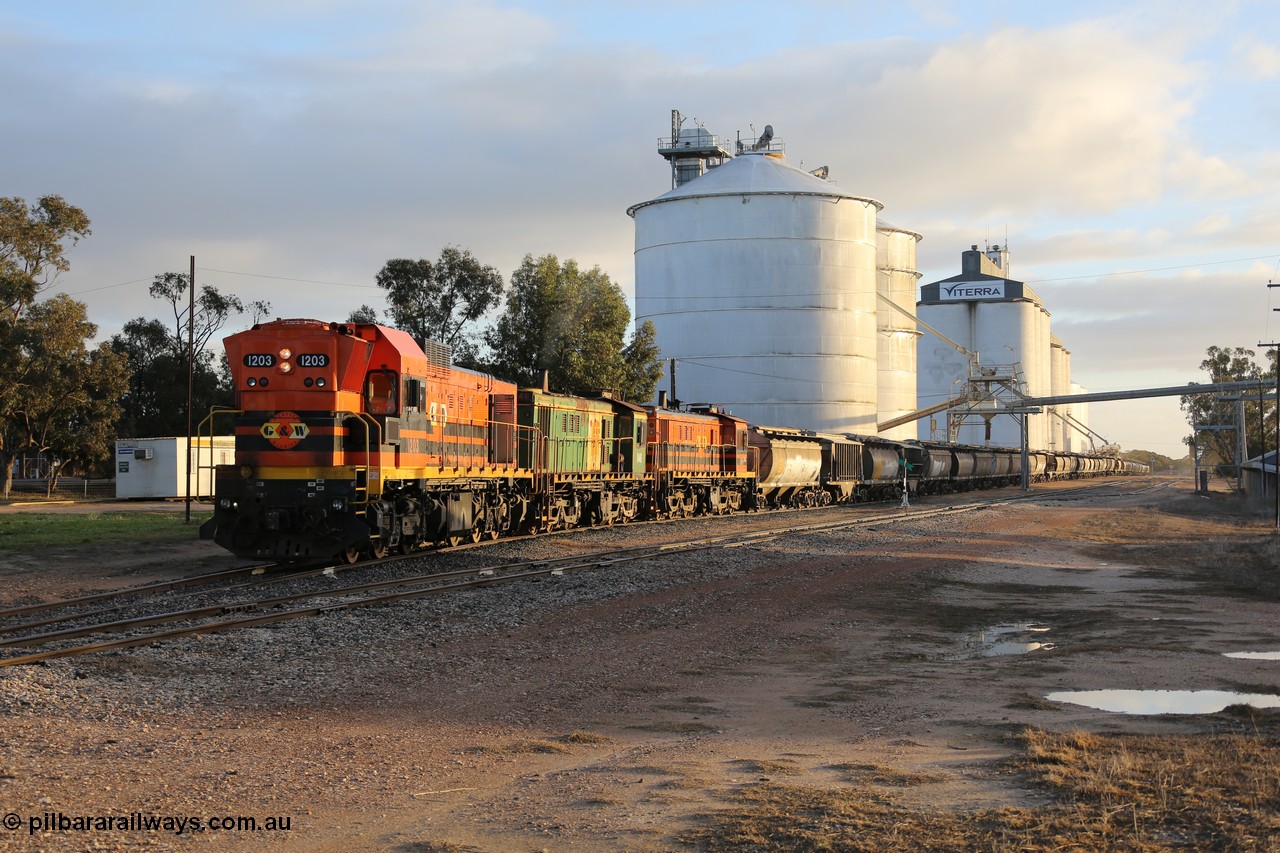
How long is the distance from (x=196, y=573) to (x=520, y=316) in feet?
137

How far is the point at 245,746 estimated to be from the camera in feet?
30.1

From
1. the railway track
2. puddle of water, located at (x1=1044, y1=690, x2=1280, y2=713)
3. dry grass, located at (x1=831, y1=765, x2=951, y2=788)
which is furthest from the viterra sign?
dry grass, located at (x1=831, y1=765, x2=951, y2=788)

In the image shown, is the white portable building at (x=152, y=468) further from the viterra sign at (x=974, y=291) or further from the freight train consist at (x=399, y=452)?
the viterra sign at (x=974, y=291)

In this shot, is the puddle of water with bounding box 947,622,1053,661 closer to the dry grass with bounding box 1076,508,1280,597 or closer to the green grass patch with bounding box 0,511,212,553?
the dry grass with bounding box 1076,508,1280,597

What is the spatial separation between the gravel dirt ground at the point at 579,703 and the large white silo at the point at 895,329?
7787 cm

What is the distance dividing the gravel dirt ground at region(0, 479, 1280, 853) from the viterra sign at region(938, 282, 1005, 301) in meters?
121

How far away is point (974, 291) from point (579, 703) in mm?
135486

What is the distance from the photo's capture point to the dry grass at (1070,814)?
680 cm

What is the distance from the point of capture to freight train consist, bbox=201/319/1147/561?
21.3m

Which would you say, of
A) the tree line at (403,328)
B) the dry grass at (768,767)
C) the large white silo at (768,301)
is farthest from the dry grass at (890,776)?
the large white silo at (768,301)

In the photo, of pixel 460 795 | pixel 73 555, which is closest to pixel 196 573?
pixel 73 555

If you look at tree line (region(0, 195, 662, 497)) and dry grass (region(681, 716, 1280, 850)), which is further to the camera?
tree line (region(0, 195, 662, 497))

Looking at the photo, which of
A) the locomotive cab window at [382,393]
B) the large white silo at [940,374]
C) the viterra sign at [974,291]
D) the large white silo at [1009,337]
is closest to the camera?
the locomotive cab window at [382,393]

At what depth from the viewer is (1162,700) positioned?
37.2 feet
